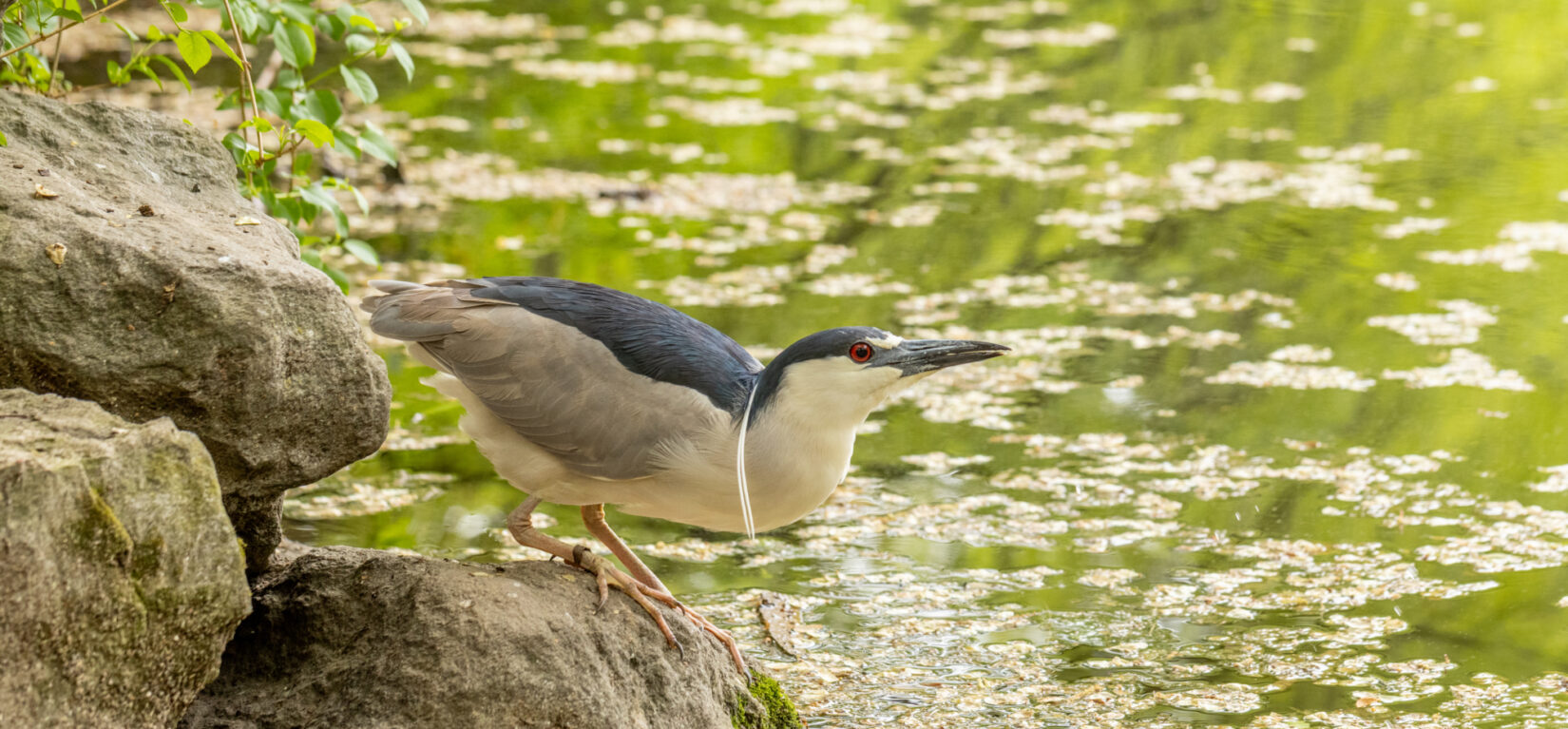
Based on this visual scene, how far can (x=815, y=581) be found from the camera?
4617mm

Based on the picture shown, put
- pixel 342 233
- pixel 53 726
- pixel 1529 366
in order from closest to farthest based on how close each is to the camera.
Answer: pixel 53 726 → pixel 342 233 → pixel 1529 366

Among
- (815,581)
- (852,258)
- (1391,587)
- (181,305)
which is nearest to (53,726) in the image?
(181,305)

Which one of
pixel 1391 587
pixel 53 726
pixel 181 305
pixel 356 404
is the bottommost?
pixel 1391 587

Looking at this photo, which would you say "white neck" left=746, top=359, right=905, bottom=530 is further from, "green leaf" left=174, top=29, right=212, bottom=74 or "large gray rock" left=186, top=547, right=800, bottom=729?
"green leaf" left=174, top=29, right=212, bottom=74

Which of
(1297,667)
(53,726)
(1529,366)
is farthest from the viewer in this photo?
(1529,366)

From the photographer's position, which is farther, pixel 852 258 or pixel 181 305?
pixel 852 258

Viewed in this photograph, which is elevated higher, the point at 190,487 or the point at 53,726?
the point at 190,487

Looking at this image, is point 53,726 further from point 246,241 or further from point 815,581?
point 815,581

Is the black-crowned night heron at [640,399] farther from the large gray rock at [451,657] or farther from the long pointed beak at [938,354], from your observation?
the large gray rock at [451,657]

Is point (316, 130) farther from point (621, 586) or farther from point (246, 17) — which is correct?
point (621, 586)

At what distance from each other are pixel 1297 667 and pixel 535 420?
217 centimetres

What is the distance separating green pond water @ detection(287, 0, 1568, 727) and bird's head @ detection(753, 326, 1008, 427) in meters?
0.96

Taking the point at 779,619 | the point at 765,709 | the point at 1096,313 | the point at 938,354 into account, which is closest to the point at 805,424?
the point at 938,354

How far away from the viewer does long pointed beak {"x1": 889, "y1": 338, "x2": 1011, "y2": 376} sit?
327cm
